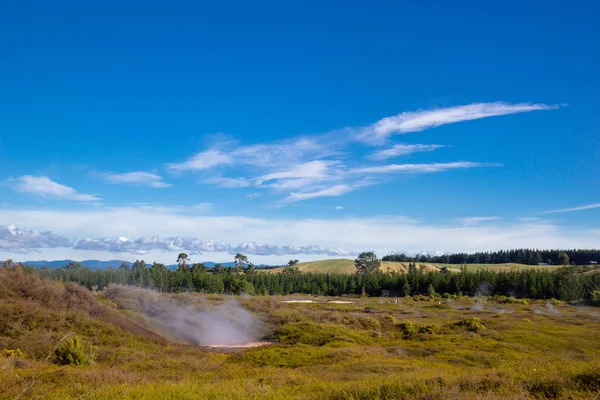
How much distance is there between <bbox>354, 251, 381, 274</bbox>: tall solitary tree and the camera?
187 meters

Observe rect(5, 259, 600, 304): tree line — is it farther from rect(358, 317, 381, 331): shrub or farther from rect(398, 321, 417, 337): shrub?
rect(398, 321, 417, 337): shrub

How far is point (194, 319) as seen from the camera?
44.7 metres

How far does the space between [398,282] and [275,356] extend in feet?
379

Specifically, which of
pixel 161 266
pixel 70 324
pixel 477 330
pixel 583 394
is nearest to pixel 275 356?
pixel 70 324

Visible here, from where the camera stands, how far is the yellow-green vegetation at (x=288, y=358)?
12938mm

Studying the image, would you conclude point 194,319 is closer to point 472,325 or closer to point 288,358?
point 288,358

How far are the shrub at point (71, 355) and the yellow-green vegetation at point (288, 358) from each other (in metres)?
0.30

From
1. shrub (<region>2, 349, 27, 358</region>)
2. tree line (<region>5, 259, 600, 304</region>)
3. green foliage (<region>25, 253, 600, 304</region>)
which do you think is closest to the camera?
shrub (<region>2, 349, 27, 358</region>)

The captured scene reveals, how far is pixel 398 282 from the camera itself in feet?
454

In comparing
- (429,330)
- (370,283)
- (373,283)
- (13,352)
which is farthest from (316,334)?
(370,283)

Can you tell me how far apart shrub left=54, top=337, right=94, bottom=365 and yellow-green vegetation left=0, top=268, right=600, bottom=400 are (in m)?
0.30

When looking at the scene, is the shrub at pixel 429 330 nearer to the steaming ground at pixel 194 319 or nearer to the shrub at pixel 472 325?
the shrub at pixel 472 325

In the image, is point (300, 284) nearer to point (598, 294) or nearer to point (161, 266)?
point (161, 266)

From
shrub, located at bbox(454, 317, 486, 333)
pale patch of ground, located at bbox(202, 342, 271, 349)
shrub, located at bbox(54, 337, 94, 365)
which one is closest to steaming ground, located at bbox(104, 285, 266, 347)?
pale patch of ground, located at bbox(202, 342, 271, 349)
